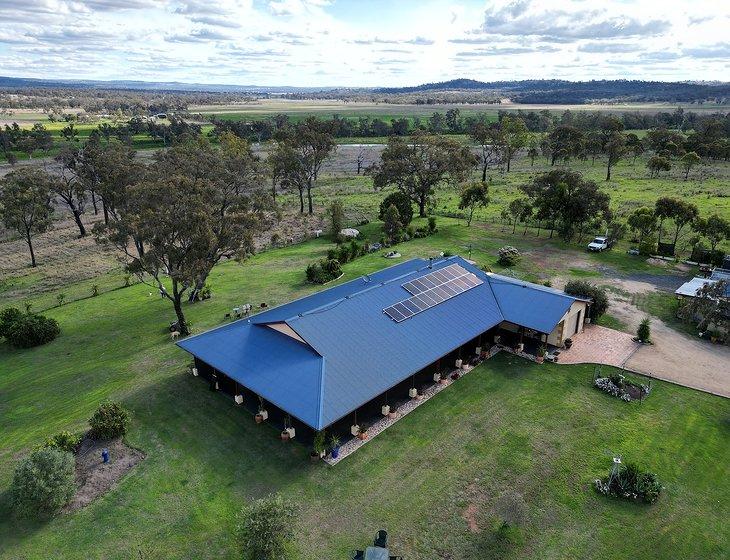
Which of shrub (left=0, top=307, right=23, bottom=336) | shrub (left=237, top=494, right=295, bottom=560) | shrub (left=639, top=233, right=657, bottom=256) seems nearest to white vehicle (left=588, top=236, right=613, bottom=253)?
shrub (left=639, top=233, right=657, bottom=256)

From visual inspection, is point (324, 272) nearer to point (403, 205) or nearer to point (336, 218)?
point (336, 218)

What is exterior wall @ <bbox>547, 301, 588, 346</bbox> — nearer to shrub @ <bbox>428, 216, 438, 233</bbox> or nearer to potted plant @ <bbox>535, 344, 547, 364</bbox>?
potted plant @ <bbox>535, 344, 547, 364</bbox>

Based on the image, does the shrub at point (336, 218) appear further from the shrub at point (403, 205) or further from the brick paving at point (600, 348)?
the brick paving at point (600, 348)

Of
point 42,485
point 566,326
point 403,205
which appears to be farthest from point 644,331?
point 42,485

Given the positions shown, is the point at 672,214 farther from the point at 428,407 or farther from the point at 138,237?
the point at 138,237

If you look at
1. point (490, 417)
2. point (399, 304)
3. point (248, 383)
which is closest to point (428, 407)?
point (490, 417)

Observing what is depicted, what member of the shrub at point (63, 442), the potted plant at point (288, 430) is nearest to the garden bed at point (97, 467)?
the shrub at point (63, 442)
